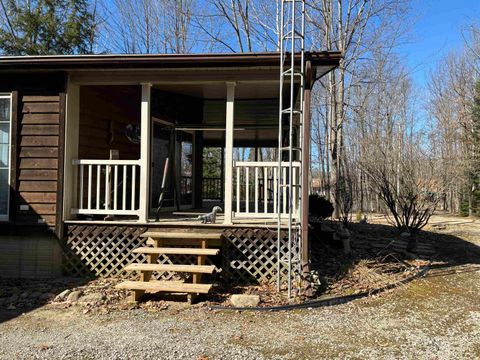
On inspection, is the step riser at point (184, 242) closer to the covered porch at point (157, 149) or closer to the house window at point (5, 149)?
the covered porch at point (157, 149)

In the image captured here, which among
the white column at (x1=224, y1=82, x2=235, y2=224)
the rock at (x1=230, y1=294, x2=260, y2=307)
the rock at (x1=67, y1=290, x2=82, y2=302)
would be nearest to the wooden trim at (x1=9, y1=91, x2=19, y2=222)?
the rock at (x1=67, y1=290, x2=82, y2=302)

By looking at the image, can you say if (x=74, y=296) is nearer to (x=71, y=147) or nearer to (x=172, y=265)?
(x=172, y=265)

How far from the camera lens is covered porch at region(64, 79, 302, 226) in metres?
5.61

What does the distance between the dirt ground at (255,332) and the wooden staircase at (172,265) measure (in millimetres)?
223

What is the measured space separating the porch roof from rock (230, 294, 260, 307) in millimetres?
2993

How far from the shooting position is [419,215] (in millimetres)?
8523

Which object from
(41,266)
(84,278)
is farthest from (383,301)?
(41,266)

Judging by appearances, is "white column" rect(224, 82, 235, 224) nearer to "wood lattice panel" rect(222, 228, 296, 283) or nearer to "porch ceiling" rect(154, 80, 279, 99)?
"wood lattice panel" rect(222, 228, 296, 283)

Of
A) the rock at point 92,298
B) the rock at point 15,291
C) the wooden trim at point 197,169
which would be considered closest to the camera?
the rock at point 92,298

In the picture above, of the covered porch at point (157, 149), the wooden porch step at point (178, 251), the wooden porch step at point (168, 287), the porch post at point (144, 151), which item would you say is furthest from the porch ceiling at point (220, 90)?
the wooden porch step at point (168, 287)

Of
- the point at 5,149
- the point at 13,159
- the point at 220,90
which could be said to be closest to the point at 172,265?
the point at 13,159

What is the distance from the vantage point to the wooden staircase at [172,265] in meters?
4.48

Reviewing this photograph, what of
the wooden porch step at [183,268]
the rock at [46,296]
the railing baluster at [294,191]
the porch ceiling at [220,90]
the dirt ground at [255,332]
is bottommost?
the dirt ground at [255,332]

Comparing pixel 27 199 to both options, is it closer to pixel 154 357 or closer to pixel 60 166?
pixel 60 166
